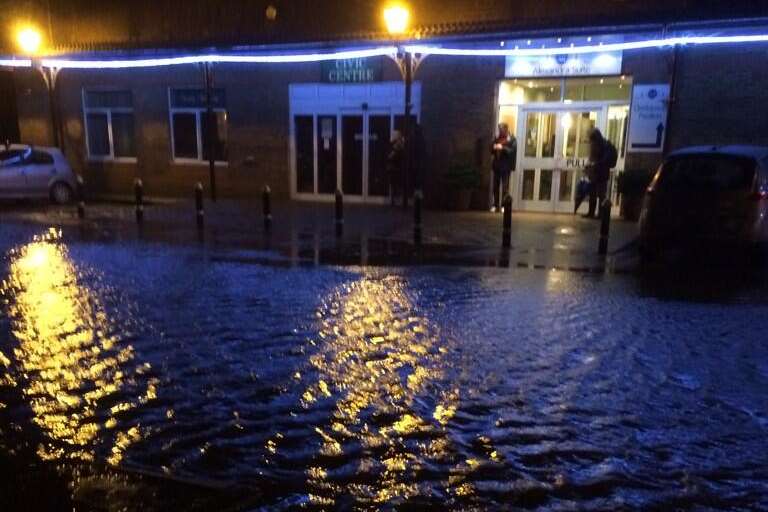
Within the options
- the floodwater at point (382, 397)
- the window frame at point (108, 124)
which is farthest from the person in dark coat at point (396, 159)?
the window frame at point (108, 124)

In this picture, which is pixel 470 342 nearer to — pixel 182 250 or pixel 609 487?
pixel 609 487

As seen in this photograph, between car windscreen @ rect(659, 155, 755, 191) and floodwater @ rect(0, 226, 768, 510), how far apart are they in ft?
5.68

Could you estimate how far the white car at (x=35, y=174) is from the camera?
640 inches

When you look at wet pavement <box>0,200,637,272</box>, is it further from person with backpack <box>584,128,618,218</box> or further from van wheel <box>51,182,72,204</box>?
person with backpack <box>584,128,618,218</box>

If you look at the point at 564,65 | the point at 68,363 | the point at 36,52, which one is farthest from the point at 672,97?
the point at 36,52

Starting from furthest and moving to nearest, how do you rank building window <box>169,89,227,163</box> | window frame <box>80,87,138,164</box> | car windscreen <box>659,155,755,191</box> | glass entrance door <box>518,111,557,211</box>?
window frame <box>80,87,138,164</box>, building window <box>169,89,227,163</box>, glass entrance door <box>518,111,557,211</box>, car windscreen <box>659,155,755,191</box>

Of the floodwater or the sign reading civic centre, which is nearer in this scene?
the floodwater

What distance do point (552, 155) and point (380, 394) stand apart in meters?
12.0

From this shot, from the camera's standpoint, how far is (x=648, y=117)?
46.4 feet

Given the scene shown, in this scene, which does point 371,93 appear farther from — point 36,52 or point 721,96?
point 36,52

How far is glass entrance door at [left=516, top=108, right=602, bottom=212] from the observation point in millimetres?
15117

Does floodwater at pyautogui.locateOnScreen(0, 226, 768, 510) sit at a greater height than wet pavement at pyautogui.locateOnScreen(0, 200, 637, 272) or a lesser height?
lesser

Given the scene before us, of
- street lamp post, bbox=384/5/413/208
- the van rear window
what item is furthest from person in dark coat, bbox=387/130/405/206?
the van rear window

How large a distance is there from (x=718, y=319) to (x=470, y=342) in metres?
→ 2.95
